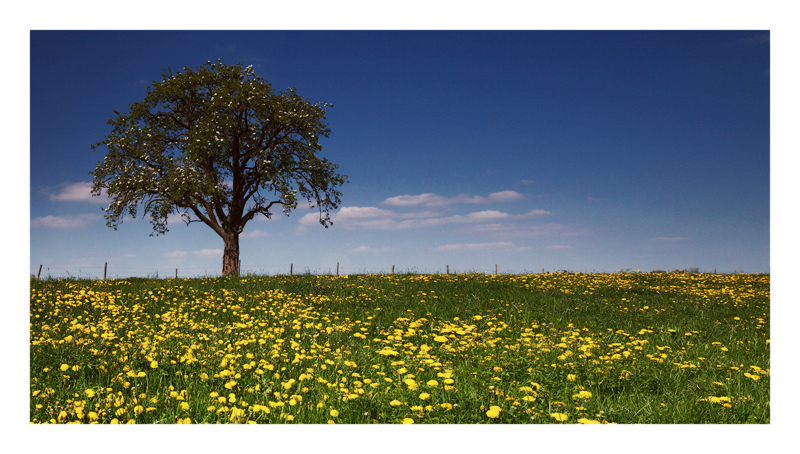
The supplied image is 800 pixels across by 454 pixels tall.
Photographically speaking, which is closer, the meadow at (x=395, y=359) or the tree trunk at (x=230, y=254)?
the meadow at (x=395, y=359)

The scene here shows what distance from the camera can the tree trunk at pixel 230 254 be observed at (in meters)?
19.1

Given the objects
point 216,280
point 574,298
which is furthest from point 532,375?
point 216,280

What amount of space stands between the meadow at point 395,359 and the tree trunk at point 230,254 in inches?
315

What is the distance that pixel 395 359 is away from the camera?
556 centimetres

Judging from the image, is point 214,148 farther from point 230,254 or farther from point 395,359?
point 395,359

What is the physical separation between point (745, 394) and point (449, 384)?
303cm

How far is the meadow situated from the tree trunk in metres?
7.99

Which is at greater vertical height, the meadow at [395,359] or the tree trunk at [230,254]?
the tree trunk at [230,254]

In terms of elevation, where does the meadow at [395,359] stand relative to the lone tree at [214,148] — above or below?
below

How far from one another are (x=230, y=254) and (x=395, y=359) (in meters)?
15.6

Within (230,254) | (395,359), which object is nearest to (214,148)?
(230,254)

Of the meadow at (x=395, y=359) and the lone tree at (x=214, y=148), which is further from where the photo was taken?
the lone tree at (x=214, y=148)

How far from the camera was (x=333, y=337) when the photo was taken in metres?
6.70

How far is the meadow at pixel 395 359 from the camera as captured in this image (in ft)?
12.7
